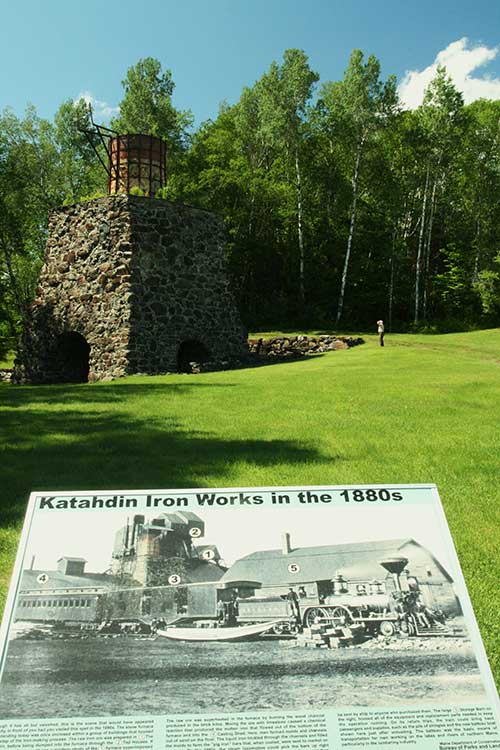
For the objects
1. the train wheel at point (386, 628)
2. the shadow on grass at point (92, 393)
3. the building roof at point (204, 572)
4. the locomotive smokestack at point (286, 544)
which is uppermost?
the shadow on grass at point (92, 393)

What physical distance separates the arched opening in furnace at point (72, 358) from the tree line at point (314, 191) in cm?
1327

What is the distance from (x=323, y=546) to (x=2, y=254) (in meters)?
41.3

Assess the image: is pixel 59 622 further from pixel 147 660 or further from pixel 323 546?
pixel 323 546

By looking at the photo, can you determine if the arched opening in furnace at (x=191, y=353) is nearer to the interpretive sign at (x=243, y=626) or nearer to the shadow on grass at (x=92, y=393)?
the shadow on grass at (x=92, y=393)

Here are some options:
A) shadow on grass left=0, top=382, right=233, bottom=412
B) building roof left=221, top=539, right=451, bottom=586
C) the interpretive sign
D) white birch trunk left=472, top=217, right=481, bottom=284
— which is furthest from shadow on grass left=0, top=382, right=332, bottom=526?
white birch trunk left=472, top=217, right=481, bottom=284

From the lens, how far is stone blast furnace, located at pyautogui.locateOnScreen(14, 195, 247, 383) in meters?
21.2

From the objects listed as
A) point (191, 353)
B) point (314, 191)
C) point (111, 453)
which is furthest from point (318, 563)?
point (314, 191)

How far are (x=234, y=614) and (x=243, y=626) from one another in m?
0.07

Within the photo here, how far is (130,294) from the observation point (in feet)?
68.7

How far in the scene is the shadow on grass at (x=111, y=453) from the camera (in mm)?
6082

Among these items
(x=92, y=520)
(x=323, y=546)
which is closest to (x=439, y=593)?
(x=323, y=546)

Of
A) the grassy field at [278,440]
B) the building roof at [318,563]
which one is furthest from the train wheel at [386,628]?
the grassy field at [278,440]

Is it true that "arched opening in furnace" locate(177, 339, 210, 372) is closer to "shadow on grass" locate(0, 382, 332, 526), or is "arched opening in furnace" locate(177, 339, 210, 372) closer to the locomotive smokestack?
"shadow on grass" locate(0, 382, 332, 526)

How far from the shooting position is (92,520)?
311 centimetres
